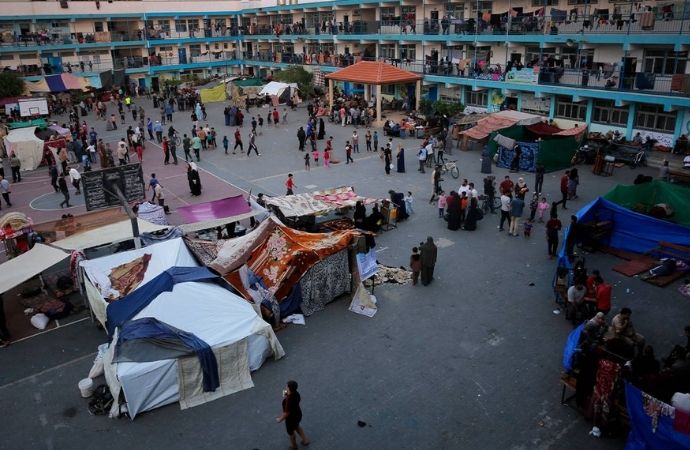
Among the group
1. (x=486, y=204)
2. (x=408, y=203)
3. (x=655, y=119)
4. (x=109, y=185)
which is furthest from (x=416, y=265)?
(x=655, y=119)

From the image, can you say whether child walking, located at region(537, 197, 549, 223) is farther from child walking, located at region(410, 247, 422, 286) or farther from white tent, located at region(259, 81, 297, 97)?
white tent, located at region(259, 81, 297, 97)

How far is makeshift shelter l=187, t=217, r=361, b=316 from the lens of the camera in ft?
41.4

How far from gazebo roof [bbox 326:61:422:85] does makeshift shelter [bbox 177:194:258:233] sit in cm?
1875

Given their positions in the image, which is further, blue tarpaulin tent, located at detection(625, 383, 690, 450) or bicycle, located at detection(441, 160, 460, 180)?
bicycle, located at detection(441, 160, 460, 180)

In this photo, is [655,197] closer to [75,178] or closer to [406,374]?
[406,374]

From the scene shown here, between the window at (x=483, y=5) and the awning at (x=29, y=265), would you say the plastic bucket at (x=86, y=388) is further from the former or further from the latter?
the window at (x=483, y=5)

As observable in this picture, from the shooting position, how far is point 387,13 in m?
43.1

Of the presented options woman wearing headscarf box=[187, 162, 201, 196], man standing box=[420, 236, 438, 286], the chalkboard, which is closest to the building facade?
man standing box=[420, 236, 438, 286]

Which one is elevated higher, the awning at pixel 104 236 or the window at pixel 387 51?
the window at pixel 387 51

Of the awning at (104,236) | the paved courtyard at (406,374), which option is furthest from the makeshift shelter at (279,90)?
the awning at (104,236)

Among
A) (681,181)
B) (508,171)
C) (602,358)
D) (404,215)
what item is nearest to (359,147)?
(508,171)

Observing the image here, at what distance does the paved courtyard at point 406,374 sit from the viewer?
909 cm

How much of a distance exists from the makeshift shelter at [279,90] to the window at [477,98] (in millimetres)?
14343

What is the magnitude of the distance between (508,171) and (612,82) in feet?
25.4
